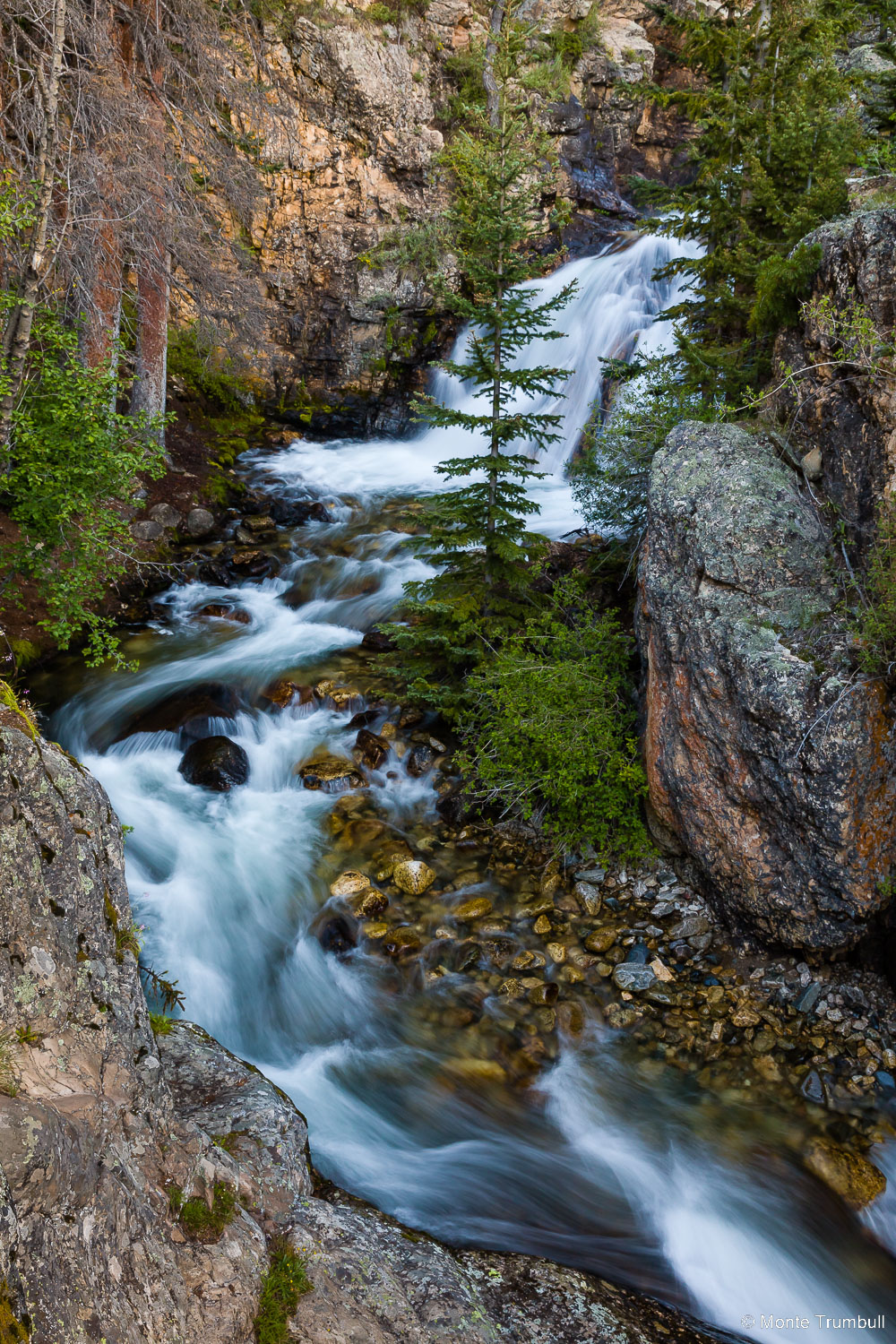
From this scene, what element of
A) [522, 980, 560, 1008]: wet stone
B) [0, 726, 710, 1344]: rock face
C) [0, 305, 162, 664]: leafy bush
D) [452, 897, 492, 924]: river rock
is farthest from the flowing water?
[0, 305, 162, 664]: leafy bush

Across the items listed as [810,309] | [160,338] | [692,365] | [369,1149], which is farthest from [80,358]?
[369,1149]

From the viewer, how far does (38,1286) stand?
6.54 feet

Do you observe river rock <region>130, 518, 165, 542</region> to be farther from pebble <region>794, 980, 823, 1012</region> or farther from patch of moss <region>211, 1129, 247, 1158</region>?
pebble <region>794, 980, 823, 1012</region>

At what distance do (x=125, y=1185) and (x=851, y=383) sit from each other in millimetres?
6685

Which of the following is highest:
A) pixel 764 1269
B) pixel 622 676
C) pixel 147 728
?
pixel 622 676

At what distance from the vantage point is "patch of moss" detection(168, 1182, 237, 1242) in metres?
2.68

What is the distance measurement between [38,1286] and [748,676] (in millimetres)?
5172

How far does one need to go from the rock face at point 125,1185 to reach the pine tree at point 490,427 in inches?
194

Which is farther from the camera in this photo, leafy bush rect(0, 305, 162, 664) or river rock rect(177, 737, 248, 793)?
river rock rect(177, 737, 248, 793)

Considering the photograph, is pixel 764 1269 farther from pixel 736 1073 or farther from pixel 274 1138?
pixel 274 1138

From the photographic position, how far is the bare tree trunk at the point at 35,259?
5773 millimetres

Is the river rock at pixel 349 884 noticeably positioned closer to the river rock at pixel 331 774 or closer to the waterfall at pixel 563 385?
the river rock at pixel 331 774

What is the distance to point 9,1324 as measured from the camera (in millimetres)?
1854

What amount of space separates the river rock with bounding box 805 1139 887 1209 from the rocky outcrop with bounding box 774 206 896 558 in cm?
408
